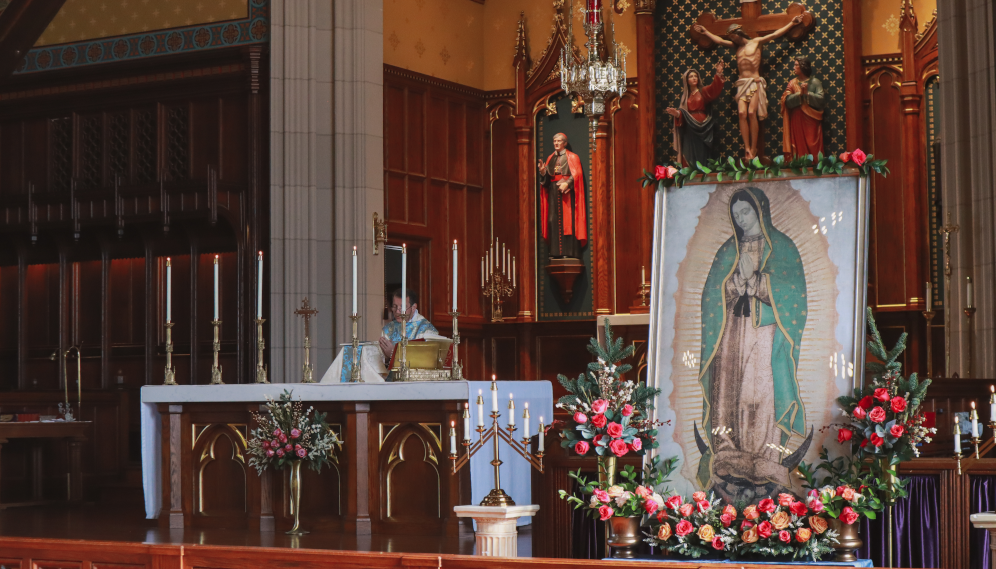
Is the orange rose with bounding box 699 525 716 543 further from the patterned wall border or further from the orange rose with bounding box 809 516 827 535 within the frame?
the patterned wall border

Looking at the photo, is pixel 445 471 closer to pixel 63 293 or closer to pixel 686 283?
pixel 686 283

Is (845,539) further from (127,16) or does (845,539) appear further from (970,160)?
(127,16)

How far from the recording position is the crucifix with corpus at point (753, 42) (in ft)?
42.9

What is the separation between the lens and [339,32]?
11164mm

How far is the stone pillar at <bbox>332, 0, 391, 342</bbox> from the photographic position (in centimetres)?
1105

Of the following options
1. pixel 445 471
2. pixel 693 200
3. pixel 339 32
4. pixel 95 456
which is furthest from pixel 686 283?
pixel 95 456

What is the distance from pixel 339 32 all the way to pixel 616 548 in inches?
279

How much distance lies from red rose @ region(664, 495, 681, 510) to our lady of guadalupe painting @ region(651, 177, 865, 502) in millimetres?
119

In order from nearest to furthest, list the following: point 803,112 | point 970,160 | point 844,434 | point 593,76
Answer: point 844,434, point 970,160, point 593,76, point 803,112

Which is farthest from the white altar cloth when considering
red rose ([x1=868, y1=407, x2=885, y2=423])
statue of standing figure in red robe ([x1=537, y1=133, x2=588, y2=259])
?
statue of standing figure in red robe ([x1=537, y1=133, x2=588, y2=259])

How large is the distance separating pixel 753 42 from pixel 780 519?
9.13 metres

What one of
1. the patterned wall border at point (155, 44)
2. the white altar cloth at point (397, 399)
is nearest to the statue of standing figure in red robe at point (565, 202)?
the patterned wall border at point (155, 44)

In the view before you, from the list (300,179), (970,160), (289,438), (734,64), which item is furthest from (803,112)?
(289,438)

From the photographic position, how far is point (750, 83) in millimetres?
13117
